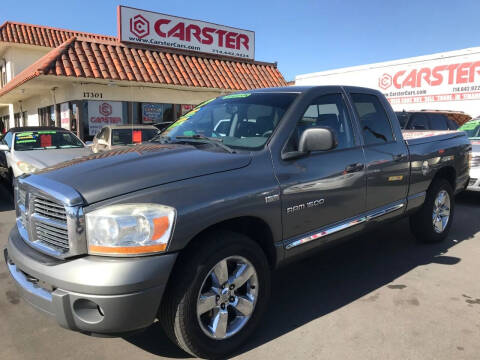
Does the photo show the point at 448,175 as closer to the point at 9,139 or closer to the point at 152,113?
the point at 9,139

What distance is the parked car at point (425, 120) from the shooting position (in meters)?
9.98

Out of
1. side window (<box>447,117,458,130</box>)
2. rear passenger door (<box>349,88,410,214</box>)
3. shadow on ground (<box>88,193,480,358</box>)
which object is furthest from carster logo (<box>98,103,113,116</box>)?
rear passenger door (<box>349,88,410,214</box>)

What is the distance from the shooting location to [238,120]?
Result: 3.48 meters

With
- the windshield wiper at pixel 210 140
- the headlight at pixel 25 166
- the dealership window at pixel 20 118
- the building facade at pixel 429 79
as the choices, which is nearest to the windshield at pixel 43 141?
the headlight at pixel 25 166

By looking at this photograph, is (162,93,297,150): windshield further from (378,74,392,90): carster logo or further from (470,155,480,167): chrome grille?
(378,74,392,90): carster logo

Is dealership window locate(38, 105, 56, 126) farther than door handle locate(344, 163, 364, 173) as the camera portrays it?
Yes

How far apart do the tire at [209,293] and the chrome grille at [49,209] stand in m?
0.74

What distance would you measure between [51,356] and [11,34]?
79.1ft

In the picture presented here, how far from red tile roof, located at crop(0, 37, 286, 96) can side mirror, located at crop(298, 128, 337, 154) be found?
1008 centimetres

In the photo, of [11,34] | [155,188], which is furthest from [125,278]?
[11,34]

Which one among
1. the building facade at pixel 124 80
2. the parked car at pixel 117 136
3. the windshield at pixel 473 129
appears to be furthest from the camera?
the building facade at pixel 124 80

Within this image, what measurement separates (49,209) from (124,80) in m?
10.6

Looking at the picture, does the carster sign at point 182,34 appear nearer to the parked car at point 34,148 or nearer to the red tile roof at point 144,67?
the red tile roof at point 144,67

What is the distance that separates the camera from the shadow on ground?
→ 306 cm
